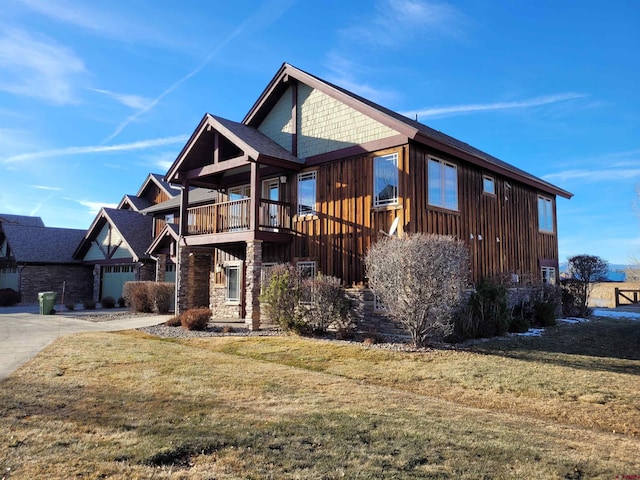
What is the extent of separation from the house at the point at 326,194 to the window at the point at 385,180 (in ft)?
0.11

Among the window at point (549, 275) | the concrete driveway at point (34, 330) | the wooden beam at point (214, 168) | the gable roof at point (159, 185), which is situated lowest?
the concrete driveway at point (34, 330)

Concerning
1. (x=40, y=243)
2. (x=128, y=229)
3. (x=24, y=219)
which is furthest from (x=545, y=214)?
(x=24, y=219)

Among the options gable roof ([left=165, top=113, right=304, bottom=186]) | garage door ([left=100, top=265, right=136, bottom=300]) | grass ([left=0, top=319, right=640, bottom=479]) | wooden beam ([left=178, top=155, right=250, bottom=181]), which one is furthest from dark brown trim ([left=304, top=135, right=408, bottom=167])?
garage door ([left=100, top=265, right=136, bottom=300])

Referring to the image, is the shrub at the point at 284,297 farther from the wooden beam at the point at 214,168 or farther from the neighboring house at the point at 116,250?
the neighboring house at the point at 116,250

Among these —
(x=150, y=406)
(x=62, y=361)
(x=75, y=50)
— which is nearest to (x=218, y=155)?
(x=75, y=50)

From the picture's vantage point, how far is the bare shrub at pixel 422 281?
9984 mm

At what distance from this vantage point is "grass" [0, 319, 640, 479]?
161 inches

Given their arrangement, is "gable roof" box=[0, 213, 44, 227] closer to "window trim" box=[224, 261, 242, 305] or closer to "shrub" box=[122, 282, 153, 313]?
"shrub" box=[122, 282, 153, 313]

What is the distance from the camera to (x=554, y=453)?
448cm

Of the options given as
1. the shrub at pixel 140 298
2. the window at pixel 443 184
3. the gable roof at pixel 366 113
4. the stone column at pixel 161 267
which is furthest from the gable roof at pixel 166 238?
the window at pixel 443 184

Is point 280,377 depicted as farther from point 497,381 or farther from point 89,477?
point 89,477

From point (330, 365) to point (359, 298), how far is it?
15.0 ft

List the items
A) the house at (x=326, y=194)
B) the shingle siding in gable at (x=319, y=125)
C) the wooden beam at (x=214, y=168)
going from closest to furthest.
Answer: the house at (x=326, y=194), the shingle siding in gable at (x=319, y=125), the wooden beam at (x=214, y=168)

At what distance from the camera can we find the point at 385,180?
1357 cm
